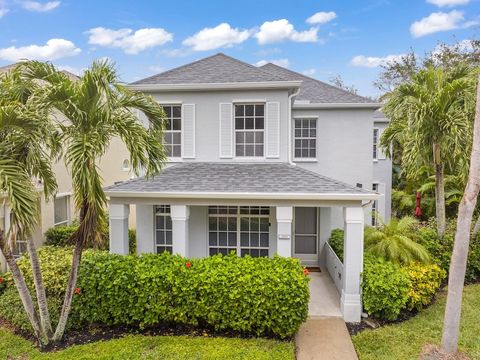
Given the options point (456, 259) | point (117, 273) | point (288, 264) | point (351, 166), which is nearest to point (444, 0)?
point (351, 166)

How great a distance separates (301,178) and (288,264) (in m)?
2.94

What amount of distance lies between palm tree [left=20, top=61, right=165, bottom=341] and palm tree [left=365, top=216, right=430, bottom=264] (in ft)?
23.3

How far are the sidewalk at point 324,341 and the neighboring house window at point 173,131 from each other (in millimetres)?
7246

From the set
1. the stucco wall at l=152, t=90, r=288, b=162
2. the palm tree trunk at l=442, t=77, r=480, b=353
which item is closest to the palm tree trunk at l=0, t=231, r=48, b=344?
the stucco wall at l=152, t=90, r=288, b=162

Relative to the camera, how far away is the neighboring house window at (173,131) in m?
11.5

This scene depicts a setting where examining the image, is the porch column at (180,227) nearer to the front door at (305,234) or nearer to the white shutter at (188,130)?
the white shutter at (188,130)

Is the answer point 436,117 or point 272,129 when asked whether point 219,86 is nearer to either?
point 272,129

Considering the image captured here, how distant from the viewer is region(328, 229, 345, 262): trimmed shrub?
10539 millimetres

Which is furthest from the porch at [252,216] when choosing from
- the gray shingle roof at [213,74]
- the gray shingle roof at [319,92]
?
the gray shingle roof at [319,92]

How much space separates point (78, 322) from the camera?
24.5 ft

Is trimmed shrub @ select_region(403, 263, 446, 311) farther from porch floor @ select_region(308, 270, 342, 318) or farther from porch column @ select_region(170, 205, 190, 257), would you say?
porch column @ select_region(170, 205, 190, 257)

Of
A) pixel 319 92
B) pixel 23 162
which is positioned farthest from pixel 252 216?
pixel 319 92

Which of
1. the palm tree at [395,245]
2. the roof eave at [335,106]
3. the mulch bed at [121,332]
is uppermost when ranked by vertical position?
the roof eave at [335,106]

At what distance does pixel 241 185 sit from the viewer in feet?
29.5
